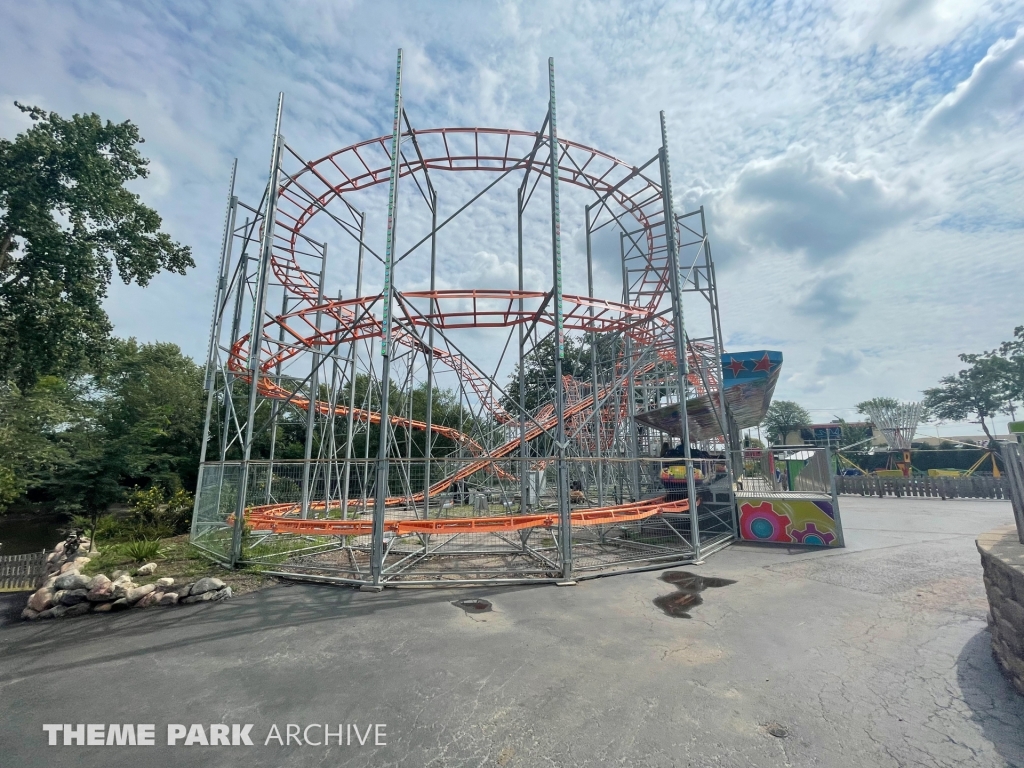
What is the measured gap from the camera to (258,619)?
6305 millimetres

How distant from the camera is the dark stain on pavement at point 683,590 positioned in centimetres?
635

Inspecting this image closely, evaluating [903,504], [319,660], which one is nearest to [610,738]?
[319,660]

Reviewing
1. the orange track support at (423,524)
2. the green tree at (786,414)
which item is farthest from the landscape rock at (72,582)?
the green tree at (786,414)

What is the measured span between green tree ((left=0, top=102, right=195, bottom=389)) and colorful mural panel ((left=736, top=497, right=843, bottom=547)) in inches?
756

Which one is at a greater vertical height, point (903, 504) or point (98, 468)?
point (98, 468)

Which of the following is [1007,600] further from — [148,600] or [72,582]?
[72,582]

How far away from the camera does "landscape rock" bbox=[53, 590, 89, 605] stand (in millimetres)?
7129

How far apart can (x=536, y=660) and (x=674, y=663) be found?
136 cm

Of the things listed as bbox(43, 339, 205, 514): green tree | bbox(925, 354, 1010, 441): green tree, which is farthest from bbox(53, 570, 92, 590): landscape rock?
bbox(925, 354, 1010, 441): green tree

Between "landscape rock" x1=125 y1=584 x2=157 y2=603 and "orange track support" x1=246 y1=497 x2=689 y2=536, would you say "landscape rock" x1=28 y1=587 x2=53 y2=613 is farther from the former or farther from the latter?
"orange track support" x1=246 y1=497 x2=689 y2=536

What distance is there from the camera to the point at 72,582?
721 cm

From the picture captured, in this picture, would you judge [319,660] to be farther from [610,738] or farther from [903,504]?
[903,504]

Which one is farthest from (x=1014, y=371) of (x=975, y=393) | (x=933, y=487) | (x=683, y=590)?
(x=683, y=590)

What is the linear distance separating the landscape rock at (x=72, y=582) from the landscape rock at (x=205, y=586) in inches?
60.3
